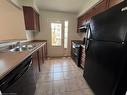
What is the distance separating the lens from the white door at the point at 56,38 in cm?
408

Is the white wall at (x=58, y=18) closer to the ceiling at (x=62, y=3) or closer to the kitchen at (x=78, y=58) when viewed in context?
the kitchen at (x=78, y=58)

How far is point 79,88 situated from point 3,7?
2.45 metres

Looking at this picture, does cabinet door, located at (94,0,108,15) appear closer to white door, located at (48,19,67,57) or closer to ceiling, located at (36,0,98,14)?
ceiling, located at (36,0,98,14)

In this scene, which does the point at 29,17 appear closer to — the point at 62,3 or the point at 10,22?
the point at 10,22

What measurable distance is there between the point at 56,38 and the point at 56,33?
27cm

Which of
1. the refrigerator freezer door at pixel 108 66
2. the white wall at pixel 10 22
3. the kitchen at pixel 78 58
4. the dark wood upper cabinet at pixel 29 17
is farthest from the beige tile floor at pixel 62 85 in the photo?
the dark wood upper cabinet at pixel 29 17

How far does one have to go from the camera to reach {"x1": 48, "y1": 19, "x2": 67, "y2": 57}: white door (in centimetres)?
408

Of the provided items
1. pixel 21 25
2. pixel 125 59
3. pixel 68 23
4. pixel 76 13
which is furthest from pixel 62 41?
pixel 125 59

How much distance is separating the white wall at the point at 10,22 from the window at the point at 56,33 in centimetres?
187

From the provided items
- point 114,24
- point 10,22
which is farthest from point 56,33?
point 114,24

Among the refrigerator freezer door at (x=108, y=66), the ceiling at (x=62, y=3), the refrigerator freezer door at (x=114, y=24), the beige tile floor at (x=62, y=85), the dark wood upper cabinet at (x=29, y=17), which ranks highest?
the ceiling at (x=62, y=3)

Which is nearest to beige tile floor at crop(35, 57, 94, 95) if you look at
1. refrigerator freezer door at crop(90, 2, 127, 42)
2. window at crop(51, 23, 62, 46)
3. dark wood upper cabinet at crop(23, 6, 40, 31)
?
refrigerator freezer door at crop(90, 2, 127, 42)

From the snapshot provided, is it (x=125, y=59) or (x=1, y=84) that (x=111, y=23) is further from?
(x=1, y=84)

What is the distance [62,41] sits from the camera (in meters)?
4.30
